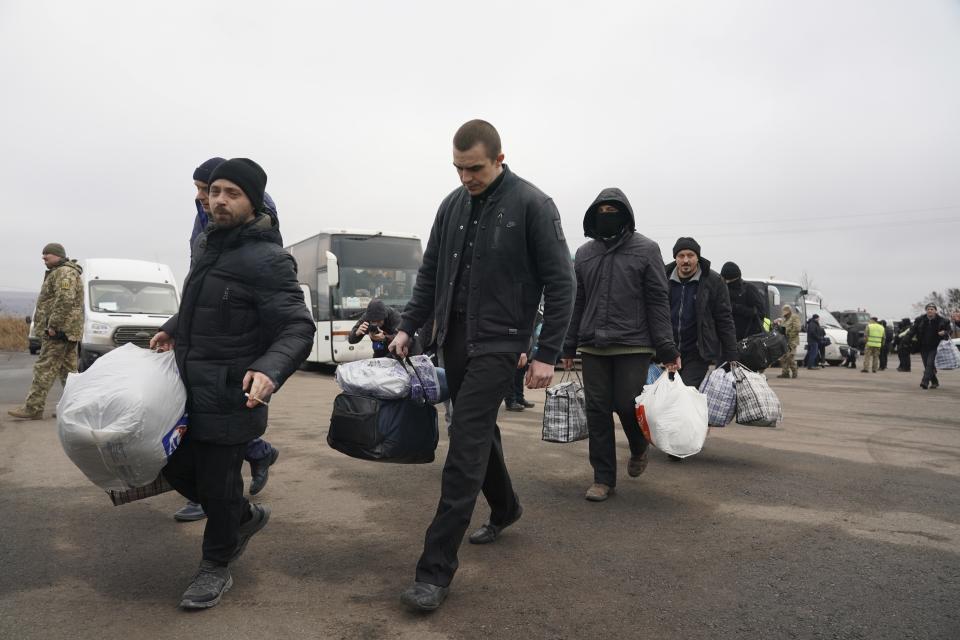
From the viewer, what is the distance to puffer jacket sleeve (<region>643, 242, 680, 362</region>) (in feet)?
16.2

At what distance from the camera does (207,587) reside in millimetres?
3021

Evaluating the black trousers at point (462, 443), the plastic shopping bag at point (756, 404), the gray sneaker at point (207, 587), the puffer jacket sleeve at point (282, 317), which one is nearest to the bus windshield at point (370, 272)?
the plastic shopping bag at point (756, 404)

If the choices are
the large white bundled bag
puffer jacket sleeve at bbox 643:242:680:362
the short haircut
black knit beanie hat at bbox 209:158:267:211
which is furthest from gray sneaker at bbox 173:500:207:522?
puffer jacket sleeve at bbox 643:242:680:362

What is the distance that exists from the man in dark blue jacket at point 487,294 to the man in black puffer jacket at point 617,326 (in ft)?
4.69

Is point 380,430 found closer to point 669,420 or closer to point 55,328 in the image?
point 669,420

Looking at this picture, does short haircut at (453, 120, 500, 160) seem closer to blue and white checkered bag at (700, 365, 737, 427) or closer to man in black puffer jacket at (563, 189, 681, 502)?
man in black puffer jacket at (563, 189, 681, 502)

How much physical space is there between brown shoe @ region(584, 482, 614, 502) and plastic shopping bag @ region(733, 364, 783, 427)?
1703 millimetres

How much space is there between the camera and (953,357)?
14141 millimetres

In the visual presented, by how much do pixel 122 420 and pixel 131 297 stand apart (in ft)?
44.8

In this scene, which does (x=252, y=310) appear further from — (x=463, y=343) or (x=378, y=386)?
(x=463, y=343)

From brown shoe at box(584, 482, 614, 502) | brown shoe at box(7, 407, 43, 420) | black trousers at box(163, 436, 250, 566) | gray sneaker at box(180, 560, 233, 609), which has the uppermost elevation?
black trousers at box(163, 436, 250, 566)

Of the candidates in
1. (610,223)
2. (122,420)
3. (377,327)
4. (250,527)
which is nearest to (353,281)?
(377,327)

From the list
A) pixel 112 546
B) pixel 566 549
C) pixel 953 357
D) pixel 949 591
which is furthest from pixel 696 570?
pixel 953 357

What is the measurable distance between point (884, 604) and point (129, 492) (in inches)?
132
